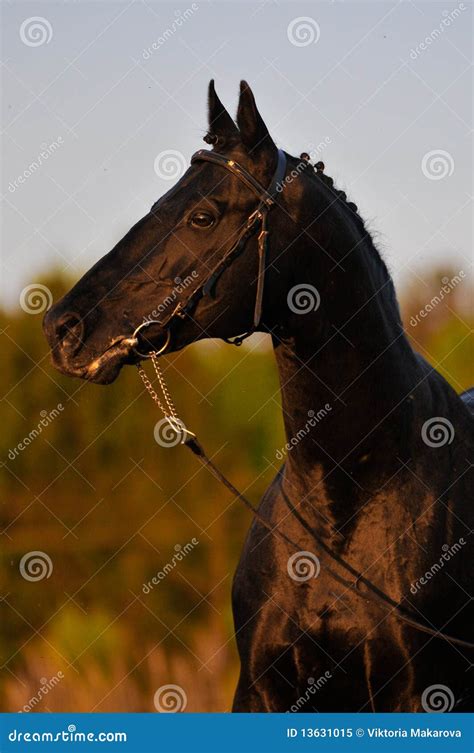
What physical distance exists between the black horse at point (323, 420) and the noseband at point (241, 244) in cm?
1

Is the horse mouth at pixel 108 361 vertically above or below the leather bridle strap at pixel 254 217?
below

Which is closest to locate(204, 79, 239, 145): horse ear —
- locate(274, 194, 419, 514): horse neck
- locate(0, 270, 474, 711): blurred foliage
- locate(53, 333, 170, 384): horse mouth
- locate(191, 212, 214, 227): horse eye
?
locate(191, 212, 214, 227): horse eye

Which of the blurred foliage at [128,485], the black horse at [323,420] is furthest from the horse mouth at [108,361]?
the blurred foliage at [128,485]

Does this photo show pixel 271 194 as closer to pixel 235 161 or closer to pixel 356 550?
pixel 235 161

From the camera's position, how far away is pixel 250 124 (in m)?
5.30

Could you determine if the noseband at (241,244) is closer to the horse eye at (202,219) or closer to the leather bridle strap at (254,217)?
the leather bridle strap at (254,217)

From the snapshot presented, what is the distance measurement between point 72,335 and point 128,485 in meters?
15.8

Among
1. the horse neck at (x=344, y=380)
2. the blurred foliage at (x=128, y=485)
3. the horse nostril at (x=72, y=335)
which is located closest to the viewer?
the horse nostril at (x=72, y=335)

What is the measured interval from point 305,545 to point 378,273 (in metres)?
1.21

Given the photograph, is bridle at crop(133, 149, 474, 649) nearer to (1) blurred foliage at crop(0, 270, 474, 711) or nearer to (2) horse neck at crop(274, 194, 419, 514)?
(2) horse neck at crop(274, 194, 419, 514)

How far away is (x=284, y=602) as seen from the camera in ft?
17.9

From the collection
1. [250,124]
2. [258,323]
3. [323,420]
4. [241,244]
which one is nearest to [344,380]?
[323,420]

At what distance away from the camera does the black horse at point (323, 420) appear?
5168 millimetres

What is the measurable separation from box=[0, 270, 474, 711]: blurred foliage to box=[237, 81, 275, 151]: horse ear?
11.8 meters
